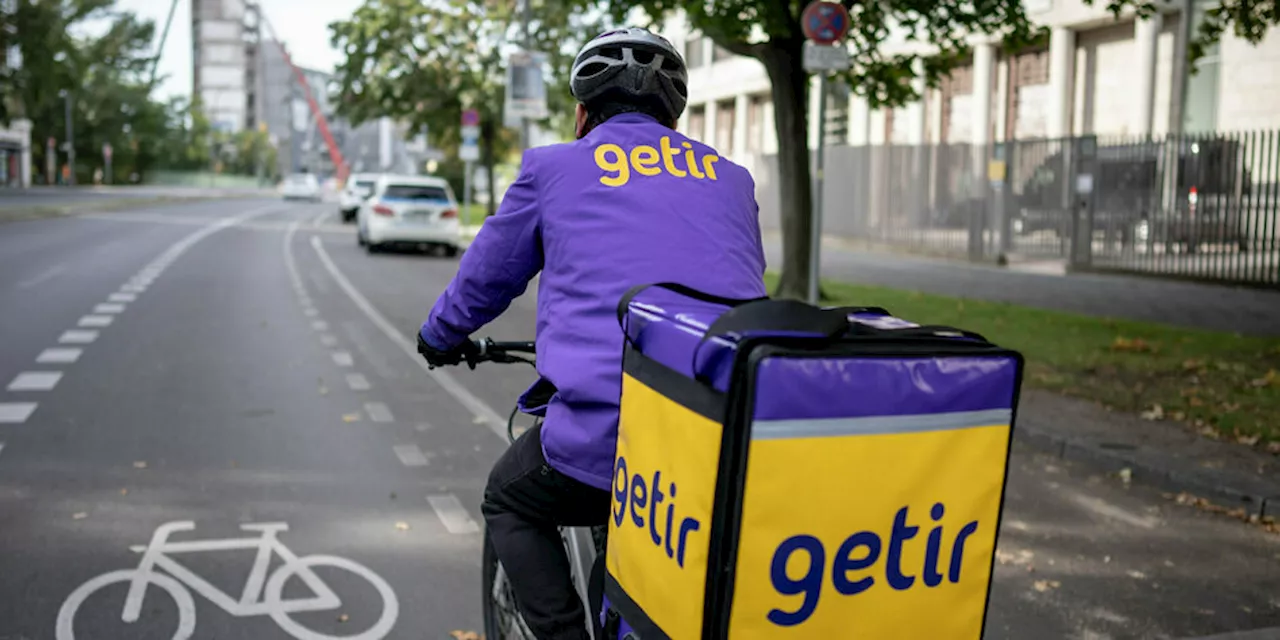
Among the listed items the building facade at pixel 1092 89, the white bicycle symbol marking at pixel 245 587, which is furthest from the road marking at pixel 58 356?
the building facade at pixel 1092 89

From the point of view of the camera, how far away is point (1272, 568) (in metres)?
5.36

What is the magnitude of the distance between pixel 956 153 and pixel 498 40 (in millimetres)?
18230

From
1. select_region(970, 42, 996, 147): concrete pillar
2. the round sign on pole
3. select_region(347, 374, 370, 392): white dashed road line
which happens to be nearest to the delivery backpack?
select_region(347, 374, 370, 392): white dashed road line

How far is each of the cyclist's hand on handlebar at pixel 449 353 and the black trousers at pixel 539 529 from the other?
15.4 inches

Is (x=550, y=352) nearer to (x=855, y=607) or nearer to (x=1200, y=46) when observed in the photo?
(x=855, y=607)

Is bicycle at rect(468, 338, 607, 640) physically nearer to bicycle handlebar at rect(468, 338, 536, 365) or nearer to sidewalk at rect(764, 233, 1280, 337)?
bicycle handlebar at rect(468, 338, 536, 365)

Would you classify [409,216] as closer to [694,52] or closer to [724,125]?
[724,125]

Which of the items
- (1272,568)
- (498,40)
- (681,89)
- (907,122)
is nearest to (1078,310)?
(1272,568)

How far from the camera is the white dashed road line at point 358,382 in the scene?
372 inches

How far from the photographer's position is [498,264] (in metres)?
2.74

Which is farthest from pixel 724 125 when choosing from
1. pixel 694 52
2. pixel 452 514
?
pixel 452 514

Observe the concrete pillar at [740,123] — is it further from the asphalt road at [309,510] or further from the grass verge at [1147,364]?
the asphalt road at [309,510]

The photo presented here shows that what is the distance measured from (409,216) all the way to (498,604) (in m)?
23.2

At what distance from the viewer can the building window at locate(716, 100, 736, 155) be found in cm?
5125
